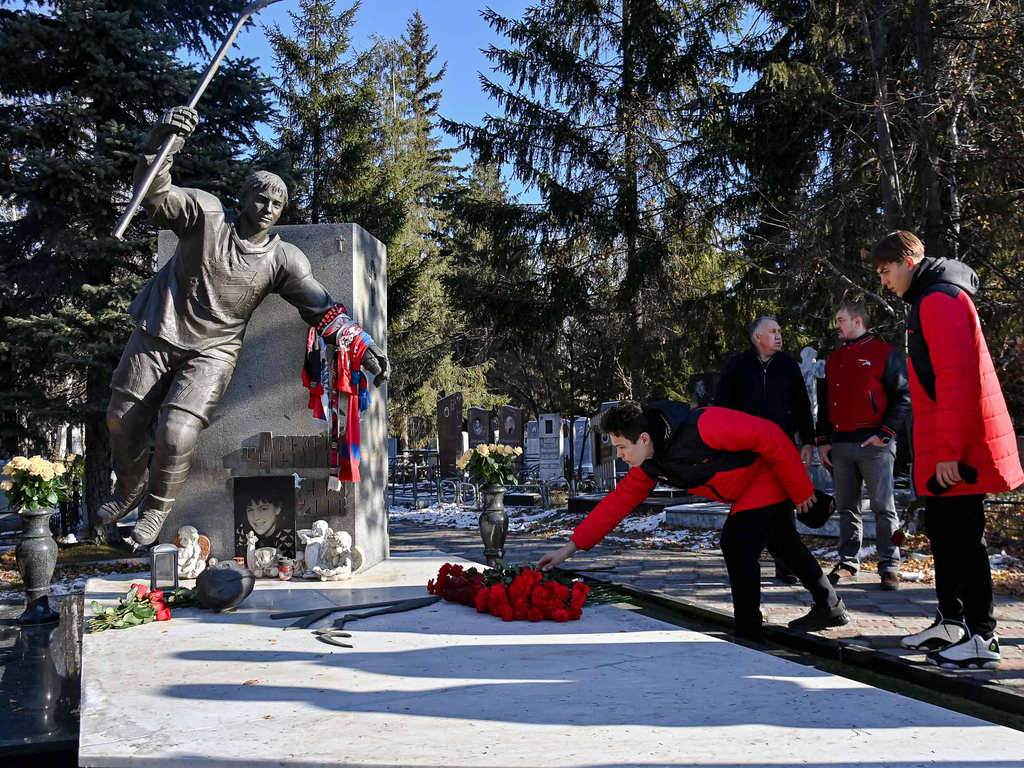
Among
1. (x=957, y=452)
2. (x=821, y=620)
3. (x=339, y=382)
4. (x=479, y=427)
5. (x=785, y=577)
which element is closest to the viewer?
(x=957, y=452)

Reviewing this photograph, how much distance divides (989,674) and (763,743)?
1.68 m

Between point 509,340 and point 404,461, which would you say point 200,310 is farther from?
point 404,461

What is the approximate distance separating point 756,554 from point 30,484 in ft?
16.5

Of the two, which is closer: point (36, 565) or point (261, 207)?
point (36, 565)

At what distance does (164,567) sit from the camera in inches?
223

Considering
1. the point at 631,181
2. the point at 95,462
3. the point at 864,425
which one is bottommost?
the point at 864,425

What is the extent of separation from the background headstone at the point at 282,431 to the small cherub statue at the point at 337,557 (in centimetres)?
25

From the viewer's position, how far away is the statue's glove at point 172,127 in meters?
5.36

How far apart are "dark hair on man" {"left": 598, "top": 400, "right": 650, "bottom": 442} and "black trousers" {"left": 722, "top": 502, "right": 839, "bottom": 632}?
2.34 feet

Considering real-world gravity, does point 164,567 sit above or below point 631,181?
below

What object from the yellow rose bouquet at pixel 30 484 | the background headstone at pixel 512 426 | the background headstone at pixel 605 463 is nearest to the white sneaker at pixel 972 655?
the yellow rose bouquet at pixel 30 484

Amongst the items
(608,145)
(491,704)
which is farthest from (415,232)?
(491,704)

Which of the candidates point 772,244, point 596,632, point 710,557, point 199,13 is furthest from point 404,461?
point 596,632

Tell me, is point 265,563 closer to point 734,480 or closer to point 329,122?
point 734,480
